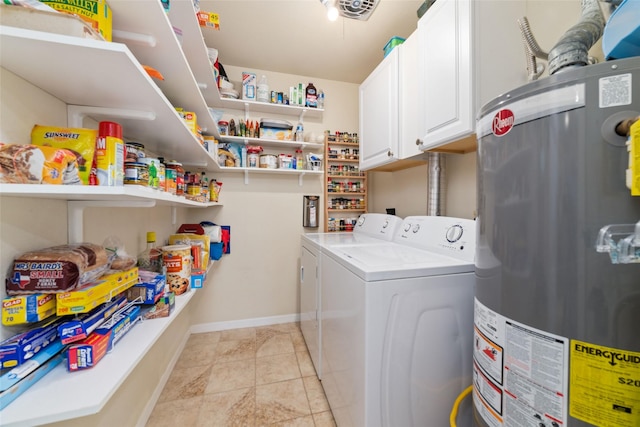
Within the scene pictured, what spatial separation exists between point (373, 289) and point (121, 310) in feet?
2.92

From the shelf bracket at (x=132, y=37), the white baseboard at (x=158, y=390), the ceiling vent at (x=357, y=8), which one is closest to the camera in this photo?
the shelf bracket at (x=132, y=37)

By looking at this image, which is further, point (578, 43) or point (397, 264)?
point (397, 264)

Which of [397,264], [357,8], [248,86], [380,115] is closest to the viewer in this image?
[397,264]

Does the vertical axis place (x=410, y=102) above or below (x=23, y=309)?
above

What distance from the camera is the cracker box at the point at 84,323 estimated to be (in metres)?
0.61

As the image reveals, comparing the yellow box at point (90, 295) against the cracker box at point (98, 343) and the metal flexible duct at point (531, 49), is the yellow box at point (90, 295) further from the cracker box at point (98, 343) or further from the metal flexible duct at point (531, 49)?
the metal flexible duct at point (531, 49)

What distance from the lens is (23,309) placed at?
23.5 inches

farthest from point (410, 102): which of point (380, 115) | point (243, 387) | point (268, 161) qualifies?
point (243, 387)

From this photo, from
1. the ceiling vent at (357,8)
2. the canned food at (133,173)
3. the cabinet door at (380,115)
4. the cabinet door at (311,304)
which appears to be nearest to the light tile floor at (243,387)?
the cabinet door at (311,304)

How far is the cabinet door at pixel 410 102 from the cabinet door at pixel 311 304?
1.02 meters

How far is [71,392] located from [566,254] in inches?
44.7

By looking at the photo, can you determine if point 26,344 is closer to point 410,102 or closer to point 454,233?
point 454,233

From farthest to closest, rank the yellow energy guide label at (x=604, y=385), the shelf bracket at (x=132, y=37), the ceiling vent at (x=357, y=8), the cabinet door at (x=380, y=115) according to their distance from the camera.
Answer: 1. the cabinet door at (x=380, y=115)
2. the ceiling vent at (x=357, y=8)
3. the shelf bracket at (x=132, y=37)
4. the yellow energy guide label at (x=604, y=385)

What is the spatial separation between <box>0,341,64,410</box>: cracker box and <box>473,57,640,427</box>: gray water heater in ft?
3.74
